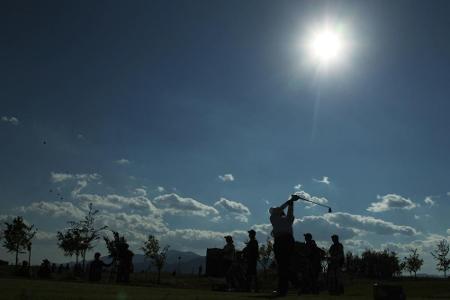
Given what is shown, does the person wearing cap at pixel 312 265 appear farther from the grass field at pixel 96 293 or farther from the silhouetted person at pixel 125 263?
the silhouetted person at pixel 125 263

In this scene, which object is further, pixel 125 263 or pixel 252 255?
pixel 125 263

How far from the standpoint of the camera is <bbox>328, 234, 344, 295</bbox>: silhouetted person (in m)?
16.0

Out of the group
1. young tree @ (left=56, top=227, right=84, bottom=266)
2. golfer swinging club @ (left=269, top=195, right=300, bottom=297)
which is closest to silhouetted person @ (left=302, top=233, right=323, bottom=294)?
golfer swinging club @ (left=269, top=195, right=300, bottom=297)

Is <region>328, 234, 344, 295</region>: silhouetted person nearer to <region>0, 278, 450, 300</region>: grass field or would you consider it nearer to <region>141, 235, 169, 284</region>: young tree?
<region>0, 278, 450, 300</region>: grass field

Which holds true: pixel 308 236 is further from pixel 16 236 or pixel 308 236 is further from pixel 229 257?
pixel 16 236

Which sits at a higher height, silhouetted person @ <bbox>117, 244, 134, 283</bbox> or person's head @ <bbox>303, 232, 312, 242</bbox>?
person's head @ <bbox>303, 232, 312, 242</bbox>

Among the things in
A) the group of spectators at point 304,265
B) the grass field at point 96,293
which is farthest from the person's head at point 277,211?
the group of spectators at point 304,265

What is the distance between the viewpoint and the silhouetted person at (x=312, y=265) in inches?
685

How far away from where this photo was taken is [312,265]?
17.6 meters

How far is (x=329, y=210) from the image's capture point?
16.4 m

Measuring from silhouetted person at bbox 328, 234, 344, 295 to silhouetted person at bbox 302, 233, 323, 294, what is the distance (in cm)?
98

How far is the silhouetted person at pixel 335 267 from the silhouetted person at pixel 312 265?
3.20 ft

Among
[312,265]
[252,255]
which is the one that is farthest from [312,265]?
[252,255]

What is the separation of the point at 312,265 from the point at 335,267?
55.6 inches
